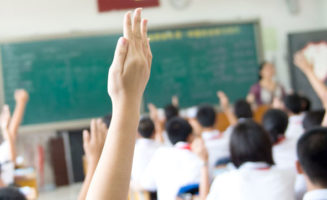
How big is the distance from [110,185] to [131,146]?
2.7 inches

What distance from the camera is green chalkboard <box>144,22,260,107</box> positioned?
221 inches

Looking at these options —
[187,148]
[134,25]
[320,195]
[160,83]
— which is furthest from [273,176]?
[160,83]

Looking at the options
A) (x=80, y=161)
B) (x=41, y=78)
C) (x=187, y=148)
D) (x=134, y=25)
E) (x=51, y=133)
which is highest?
(x=134, y=25)

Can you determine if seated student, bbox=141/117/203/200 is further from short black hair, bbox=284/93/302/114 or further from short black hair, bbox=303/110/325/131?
short black hair, bbox=284/93/302/114

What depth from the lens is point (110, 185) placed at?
1.85 ft

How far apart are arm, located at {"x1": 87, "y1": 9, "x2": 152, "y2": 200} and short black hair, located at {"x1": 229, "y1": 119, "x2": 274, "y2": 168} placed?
4.52ft

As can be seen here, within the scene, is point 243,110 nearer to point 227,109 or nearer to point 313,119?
point 227,109

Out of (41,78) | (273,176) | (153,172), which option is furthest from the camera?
(41,78)

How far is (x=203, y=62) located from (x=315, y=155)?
442cm

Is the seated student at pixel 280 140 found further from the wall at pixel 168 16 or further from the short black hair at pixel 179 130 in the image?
the wall at pixel 168 16

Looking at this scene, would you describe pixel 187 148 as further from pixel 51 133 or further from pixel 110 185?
pixel 51 133

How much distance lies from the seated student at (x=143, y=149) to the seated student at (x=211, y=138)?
456 millimetres

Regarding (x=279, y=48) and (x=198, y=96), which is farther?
(x=279, y=48)

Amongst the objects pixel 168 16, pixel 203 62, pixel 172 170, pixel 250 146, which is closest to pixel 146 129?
pixel 172 170
